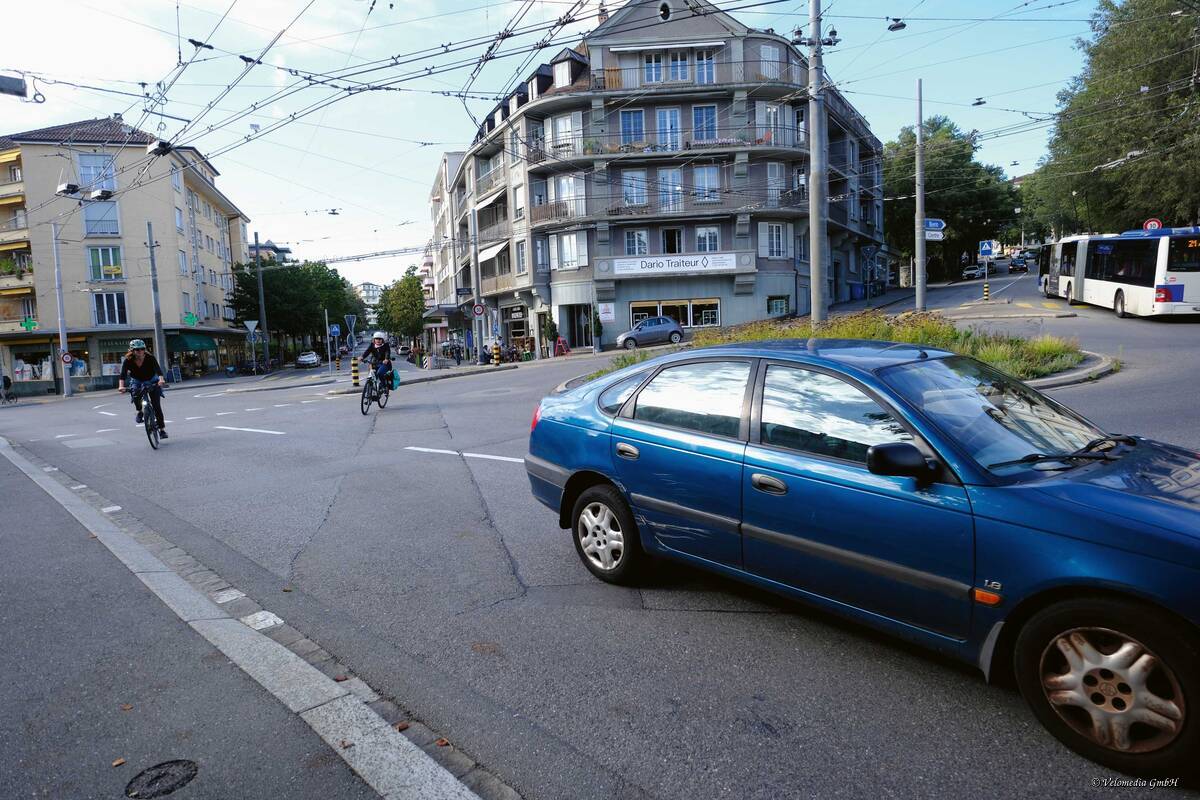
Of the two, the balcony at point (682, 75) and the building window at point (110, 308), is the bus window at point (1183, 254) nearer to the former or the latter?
the balcony at point (682, 75)

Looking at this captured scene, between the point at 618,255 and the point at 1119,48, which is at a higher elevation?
the point at 1119,48

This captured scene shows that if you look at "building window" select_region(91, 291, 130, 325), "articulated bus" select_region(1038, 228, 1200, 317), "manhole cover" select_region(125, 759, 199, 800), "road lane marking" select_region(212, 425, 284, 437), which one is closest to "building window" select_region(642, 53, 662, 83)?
"articulated bus" select_region(1038, 228, 1200, 317)

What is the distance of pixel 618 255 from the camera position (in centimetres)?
4019

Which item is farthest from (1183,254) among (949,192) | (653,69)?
(949,192)

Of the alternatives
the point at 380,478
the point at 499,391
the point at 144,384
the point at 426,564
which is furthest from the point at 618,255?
the point at 426,564

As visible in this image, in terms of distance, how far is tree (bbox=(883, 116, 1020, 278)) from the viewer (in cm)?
5753

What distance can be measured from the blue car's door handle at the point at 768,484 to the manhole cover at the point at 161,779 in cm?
256

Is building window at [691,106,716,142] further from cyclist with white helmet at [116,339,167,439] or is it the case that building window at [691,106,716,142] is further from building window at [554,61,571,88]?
cyclist with white helmet at [116,339,167,439]

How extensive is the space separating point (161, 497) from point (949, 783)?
792 centimetres

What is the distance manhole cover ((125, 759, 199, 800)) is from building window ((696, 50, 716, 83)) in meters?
40.5

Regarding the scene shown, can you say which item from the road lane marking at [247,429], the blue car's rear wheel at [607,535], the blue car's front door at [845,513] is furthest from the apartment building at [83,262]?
the blue car's front door at [845,513]

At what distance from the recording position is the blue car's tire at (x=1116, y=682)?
235 cm

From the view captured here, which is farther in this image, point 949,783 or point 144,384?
point 144,384

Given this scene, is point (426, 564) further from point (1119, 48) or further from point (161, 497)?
point (1119, 48)
